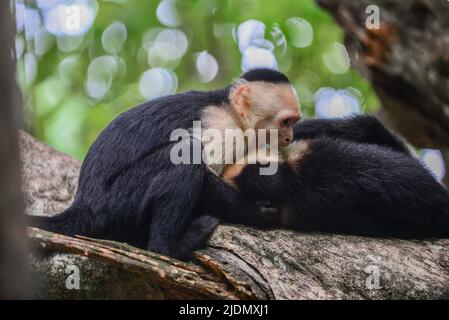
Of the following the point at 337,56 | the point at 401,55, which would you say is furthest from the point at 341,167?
the point at 337,56

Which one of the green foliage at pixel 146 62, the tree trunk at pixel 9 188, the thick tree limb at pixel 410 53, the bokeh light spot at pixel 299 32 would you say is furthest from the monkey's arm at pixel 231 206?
the bokeh light spot at pixel 299 32

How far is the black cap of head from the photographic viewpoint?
6500 millimetres

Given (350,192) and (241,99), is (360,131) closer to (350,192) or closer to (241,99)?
(350,192)

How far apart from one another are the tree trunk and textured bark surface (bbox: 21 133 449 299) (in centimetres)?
249

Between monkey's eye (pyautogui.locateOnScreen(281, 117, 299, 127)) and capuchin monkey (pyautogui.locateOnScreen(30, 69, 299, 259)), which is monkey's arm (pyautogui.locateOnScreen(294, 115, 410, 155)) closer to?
monkey's eye (pyautogui.locateOnScreen(281, 117, 299, 127))

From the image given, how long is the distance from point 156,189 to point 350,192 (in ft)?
5.26

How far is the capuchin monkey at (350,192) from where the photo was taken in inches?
217

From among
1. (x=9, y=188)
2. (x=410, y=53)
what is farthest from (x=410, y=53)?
(x=9, y=188)

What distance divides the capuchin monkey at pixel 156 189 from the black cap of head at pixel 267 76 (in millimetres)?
514

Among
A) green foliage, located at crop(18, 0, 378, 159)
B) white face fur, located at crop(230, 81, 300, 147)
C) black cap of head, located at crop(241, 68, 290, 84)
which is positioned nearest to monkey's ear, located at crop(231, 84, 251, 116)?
white face fur, located at crop(230, 81, 300, 147)

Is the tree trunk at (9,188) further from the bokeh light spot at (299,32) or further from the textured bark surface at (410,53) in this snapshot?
the bokeh light spot at (299,32)
